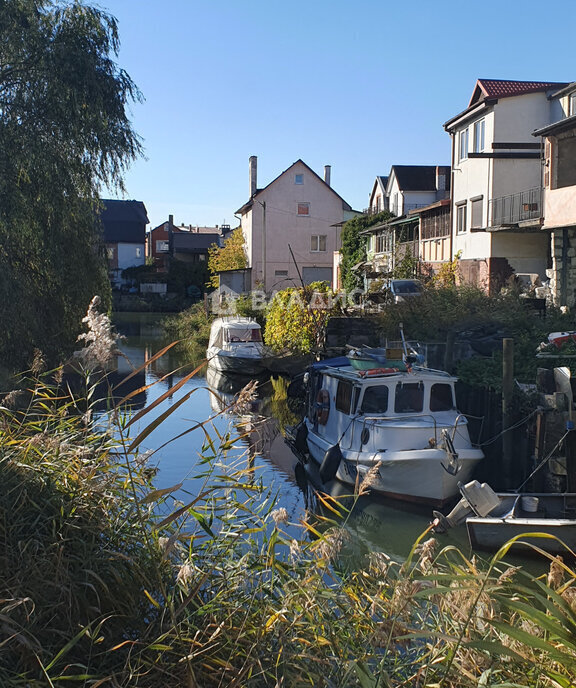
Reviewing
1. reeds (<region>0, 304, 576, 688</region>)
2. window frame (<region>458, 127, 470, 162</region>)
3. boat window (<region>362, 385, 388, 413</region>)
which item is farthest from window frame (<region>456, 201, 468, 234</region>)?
reeds (<region>0, 304, 576, 688</region>)

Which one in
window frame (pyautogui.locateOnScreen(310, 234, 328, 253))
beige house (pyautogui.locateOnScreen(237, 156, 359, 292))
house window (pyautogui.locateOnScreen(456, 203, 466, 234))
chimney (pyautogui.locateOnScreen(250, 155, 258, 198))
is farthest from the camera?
chimney (pyautogui.locateOnScreen(250, 155, 258, 198))

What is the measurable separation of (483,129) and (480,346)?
43.8ft

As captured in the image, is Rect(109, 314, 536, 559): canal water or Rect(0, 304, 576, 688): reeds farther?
Rect(109, 314, 536, 559): canal water

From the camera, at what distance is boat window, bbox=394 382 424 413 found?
14.7m

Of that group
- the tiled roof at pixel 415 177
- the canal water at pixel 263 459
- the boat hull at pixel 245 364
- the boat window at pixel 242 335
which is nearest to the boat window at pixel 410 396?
the canal water at pixel 263 459

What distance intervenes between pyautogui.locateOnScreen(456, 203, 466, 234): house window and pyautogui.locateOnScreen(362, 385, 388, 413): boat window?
717 inches

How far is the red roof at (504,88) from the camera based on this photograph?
28.2m

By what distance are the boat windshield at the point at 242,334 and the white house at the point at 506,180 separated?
10.0 meters

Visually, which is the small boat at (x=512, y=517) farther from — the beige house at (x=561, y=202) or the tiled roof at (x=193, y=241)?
the tiled roof at (x=193, y=241)

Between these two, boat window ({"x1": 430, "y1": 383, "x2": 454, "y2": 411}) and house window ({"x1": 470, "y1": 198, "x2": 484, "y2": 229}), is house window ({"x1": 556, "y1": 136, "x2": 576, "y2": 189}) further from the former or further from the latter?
boat window ({"x1": 430, "y1": 383, "x2": 454, "y2": 411})

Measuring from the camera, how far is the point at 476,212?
30.0 meters

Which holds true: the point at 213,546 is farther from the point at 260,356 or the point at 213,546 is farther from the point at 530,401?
the point at 260,356

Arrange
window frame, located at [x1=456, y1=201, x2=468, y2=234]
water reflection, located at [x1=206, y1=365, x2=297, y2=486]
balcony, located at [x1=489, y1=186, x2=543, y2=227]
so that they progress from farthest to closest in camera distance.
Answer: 1. window frame, located at [x1=456, y1=201, x2=468, y2=234]
2. balcony, located at [x1=489, y1=186, x2=543, y2=227]
3. water reflection, located at [x1=206, y1=365, x2=297, y2=486]

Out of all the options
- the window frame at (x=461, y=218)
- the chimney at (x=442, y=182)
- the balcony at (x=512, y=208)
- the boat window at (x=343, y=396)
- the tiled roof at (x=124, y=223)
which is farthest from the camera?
the tiled roof at (x=124, y=223)
